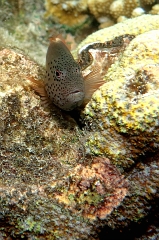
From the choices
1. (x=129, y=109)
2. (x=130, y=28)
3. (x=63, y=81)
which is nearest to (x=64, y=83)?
(x=63, y=81)

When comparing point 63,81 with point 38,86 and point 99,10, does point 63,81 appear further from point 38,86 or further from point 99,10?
point 99,10

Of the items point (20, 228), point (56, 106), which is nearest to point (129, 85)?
point (56, 106)

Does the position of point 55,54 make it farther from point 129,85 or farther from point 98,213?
point 98,213

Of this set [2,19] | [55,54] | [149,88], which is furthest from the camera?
[2,19]

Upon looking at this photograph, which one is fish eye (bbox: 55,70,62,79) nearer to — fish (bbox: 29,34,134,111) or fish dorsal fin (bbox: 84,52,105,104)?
fish (bbox: 29,34,134,111)

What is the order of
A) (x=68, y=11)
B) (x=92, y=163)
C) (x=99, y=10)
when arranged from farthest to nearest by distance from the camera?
(x=68, y=11)
(x=99, y=10)
(x=92, y=163)

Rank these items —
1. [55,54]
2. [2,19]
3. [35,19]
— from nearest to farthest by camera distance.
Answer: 1. [55,54]
2. [2,19]
3. [35,19]
